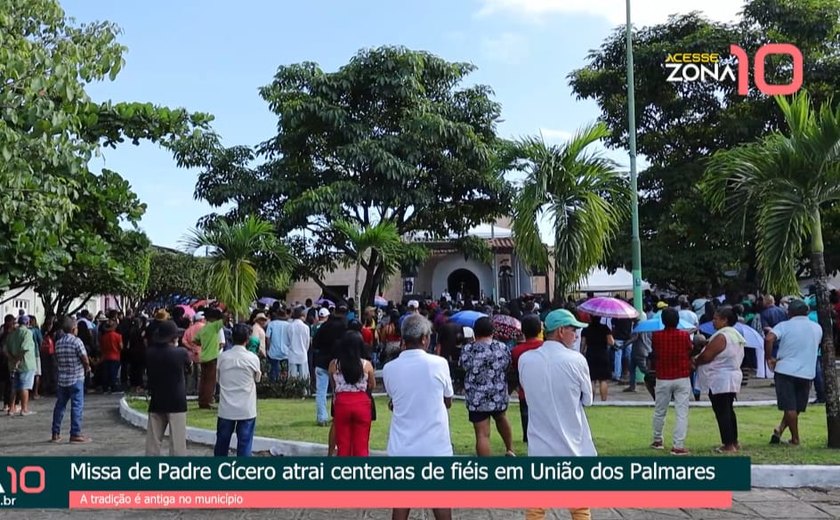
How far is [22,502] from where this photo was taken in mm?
6453

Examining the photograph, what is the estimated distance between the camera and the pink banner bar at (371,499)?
5609 mm

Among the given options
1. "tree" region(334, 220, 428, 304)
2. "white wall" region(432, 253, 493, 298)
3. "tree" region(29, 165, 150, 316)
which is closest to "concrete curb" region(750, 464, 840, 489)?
"tree" region(29, 165, 150, 316)

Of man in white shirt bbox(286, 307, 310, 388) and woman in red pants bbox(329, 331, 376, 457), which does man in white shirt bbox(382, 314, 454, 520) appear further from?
man in white shirt bbox(286, 307, 310, 388)

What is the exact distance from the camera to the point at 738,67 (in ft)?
78.5

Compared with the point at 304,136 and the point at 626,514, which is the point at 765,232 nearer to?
the point at 626,514

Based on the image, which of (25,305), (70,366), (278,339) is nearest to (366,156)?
(278,339)

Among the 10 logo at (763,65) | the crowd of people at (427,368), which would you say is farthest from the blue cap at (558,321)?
the 10 logo at (763,65)

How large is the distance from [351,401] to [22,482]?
2.71 m

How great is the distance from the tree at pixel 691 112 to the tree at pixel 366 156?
18.8 feet

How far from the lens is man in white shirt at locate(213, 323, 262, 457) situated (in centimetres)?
774

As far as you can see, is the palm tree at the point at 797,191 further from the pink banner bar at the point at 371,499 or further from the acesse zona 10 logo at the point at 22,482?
the acesse zona 10 logo at the point at 22,482

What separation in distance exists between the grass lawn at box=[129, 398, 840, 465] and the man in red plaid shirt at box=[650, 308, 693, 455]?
0.44m

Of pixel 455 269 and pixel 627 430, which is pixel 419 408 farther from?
pixel 455 269

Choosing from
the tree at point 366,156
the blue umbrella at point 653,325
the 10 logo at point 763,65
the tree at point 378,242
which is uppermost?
the 10 logo at point 763,65
